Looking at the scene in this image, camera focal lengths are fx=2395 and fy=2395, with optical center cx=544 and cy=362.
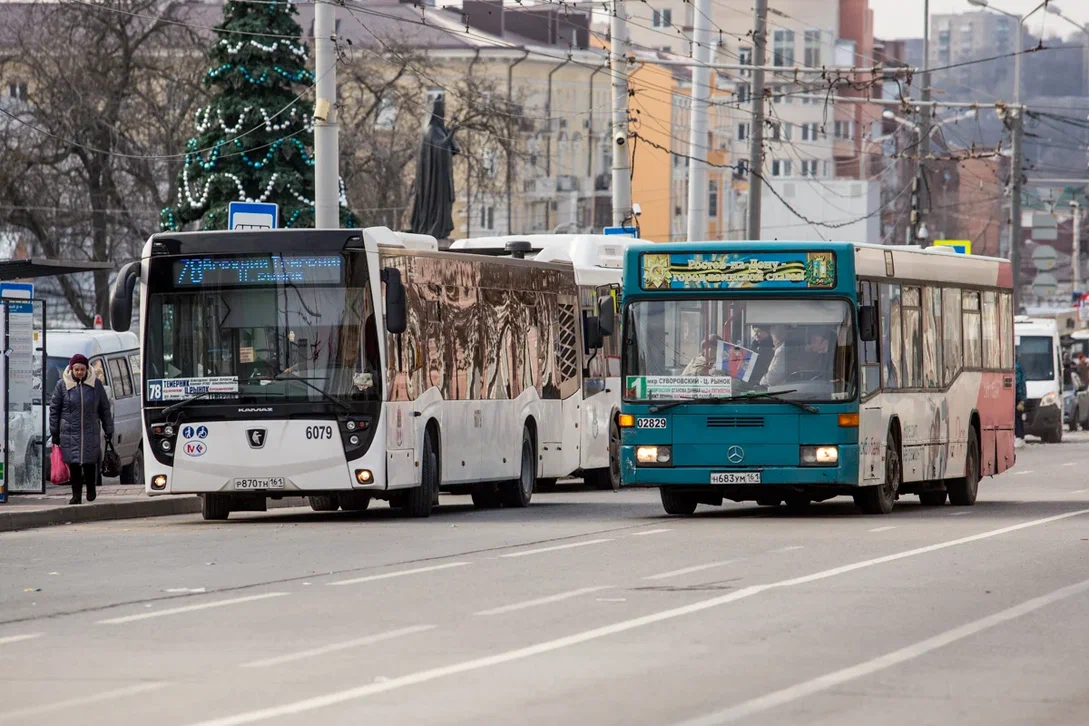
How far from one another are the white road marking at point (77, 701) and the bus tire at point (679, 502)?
1415 centimetres

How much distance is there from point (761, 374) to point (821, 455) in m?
0.96

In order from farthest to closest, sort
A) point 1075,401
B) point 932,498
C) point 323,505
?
point 1075,401 < point 932,498 < point 323,505

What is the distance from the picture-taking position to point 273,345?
74.4 ft

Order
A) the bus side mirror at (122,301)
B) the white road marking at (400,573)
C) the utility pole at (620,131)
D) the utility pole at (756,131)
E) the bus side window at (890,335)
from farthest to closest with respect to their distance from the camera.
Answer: the utility pole at (756,131), the utility pole at (620,131), the bus side window at (890,335), the bus side mirror at (122,301), the white road marking at (400,573)

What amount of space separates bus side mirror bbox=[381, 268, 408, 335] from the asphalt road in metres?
2.12

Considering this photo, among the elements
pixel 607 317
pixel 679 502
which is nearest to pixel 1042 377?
pixel 679 502

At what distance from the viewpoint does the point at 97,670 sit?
10.7 metres

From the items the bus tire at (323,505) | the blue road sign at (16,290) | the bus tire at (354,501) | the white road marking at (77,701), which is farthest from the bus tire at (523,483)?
the white road marking at (77,701)

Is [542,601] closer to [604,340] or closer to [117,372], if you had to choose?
[604,340]

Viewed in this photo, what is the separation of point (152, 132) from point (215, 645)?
45.7m

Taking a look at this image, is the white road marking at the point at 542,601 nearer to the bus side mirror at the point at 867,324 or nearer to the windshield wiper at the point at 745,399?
the windshield wiper at the point at 745,399

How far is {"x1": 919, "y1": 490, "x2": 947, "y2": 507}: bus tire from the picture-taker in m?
26.7

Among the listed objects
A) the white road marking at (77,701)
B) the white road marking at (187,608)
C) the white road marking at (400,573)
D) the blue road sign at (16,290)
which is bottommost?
the white road marking at (400,573)

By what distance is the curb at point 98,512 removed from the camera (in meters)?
22.9
